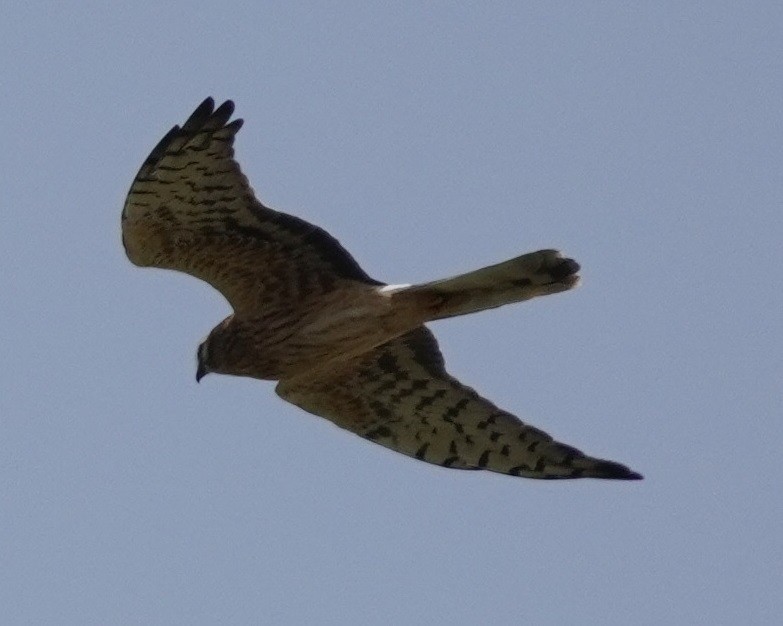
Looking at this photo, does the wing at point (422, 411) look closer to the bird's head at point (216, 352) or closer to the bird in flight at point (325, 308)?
the bird in flight at point (325, 308)

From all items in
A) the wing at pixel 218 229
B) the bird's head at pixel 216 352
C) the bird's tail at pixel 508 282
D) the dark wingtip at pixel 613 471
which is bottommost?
the dark wingtip at pixel 613 471

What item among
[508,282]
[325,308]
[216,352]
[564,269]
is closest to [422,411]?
[325,308]

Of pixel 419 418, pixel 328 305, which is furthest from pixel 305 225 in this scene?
pixel 419 418

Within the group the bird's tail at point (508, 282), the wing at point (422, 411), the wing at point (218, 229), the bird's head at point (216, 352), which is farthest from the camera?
the wing at point (422, 411)

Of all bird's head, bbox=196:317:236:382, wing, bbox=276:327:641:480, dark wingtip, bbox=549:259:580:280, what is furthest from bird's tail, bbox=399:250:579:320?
bird's head, bbox=196:317:236:382

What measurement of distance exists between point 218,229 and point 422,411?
1709mm

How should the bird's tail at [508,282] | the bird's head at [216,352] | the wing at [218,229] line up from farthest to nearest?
the bird's head at [216,352] → the wing at [218,229] → the bird's tail at [508,282]

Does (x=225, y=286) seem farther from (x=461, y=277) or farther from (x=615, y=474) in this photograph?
(x=615, y=474)

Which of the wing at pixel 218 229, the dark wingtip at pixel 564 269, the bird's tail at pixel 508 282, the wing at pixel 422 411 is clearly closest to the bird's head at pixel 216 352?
the wing at pixel 218 229

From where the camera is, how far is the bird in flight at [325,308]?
12.5 meters

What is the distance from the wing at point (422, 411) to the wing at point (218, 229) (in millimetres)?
672

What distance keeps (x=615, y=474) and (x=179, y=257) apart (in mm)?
2779

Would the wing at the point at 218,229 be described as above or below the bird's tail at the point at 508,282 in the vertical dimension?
above

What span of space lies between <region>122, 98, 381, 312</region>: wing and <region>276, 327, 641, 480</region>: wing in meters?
0.67
